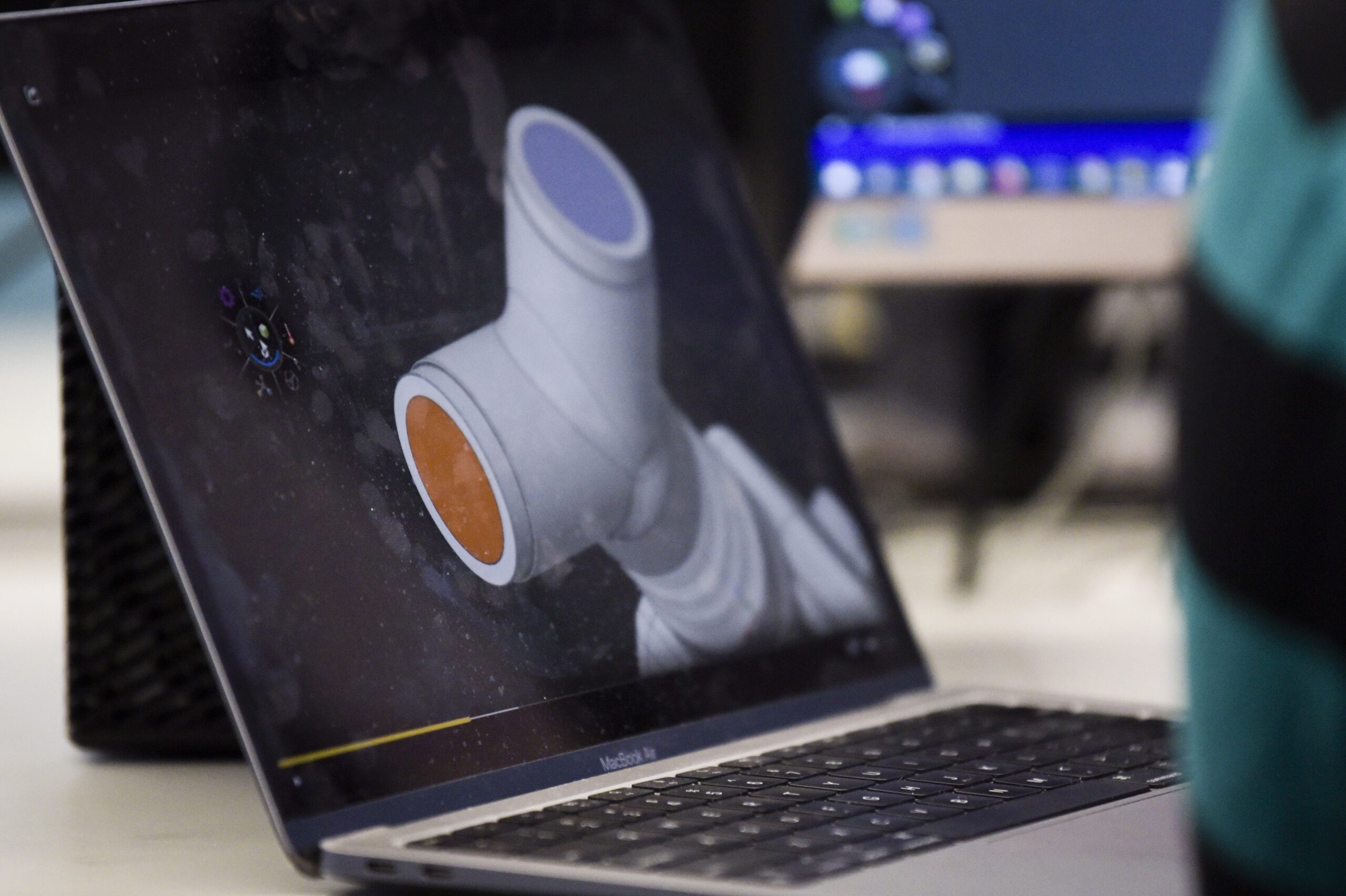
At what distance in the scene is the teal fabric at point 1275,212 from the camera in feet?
0.76

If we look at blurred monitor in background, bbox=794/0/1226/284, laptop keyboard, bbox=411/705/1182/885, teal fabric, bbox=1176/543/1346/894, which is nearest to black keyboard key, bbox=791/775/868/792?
laptop keyboard, bbox=411/705/1182/885

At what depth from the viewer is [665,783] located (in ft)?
1.61

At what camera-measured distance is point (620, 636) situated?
1.82 feet

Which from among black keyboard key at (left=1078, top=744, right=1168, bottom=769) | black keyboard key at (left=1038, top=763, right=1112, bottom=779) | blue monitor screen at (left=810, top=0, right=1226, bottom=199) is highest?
blue monitor screen at (left=810, top=0, right=1226, bottom=199)

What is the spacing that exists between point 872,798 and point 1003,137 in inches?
25.9

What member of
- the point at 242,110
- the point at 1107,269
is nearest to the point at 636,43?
the point at 242,110

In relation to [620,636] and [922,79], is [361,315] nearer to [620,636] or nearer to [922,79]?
[620,636]

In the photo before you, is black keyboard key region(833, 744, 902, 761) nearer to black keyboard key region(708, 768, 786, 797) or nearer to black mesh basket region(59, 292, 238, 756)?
black keyboard key region(708, 768, 786, 797)

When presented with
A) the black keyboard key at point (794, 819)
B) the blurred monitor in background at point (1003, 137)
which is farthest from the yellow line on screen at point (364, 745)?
the blurred monitor in background at point (1003, 137)

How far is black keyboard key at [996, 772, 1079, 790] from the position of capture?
1.60 feet

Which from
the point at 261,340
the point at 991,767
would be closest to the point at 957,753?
the point at 991,767

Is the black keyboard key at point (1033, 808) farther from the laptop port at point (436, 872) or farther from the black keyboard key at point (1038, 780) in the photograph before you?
the laptop port at point (436, 872)

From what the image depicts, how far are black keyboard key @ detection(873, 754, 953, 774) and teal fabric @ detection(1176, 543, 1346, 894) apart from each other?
0.25 m

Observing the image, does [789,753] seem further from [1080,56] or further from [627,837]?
[1080,56]
